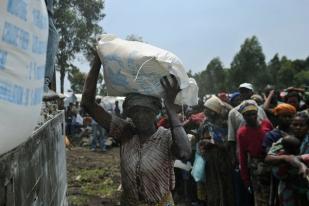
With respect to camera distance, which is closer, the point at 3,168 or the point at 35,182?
the point at 3,168

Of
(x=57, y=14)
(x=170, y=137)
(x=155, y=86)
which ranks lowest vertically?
(x=170, y=137)

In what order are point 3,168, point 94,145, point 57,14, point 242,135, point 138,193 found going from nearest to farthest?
point 3,168
point 138,193
point 242,135
point 94,145
point 57,14

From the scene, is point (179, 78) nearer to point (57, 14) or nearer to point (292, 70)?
point (57, 14)

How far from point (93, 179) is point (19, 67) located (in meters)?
10.5

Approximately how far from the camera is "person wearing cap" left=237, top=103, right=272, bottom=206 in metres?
6.54

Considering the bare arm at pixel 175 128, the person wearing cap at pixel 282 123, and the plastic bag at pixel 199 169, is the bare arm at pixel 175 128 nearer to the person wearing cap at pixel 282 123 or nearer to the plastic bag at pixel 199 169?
the person wearing cap at pixel 282 123

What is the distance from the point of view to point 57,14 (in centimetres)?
2167

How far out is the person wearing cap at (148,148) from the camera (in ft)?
10.7

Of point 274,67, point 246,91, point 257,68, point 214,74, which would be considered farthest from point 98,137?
point 214,74

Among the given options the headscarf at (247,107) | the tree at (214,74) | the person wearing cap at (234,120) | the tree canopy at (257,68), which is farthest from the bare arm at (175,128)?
the tree at (214,74)

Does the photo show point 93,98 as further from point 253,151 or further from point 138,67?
point 253,151

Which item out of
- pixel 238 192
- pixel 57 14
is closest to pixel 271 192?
pixel 238 192

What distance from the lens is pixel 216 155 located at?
766 centimetres

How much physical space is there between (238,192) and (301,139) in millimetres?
2228
